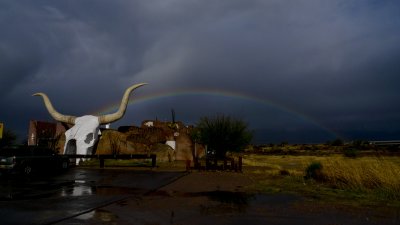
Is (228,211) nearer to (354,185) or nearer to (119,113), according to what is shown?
(354,185)

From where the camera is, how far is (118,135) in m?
43.5

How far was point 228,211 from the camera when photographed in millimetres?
12758

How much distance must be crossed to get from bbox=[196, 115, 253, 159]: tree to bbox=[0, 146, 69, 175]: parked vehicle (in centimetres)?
1245

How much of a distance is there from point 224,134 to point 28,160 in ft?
53.7

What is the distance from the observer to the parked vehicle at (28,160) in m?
24.9

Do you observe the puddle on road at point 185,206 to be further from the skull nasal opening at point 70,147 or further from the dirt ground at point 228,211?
the skull nasal opening at point 70,147

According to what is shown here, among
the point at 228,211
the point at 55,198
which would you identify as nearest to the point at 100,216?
the point at 228,211

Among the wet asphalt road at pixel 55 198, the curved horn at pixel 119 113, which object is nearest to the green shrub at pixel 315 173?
the wet asphalt road at pixel 55 198

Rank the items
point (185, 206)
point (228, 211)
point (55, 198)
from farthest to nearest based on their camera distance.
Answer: point (55, 198)
point (185, 206)
point (228, 211)

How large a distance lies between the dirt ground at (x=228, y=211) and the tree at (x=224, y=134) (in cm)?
2012

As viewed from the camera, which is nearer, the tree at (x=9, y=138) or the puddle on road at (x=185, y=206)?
the puddle on road at (x=185, y=206)

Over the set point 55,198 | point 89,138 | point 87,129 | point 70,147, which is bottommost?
point 55,198

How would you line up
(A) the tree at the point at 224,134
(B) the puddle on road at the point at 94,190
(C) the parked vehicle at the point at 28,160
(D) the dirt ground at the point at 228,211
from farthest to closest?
(A) the tree at the point at 224,134 < (C) the parked vehicle at the point at 28,160 < (B) the puddle on road at the point at 94,190 < (D) the dirt ground at the point at 228,211

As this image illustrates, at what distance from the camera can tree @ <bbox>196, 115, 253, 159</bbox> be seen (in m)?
37.7
